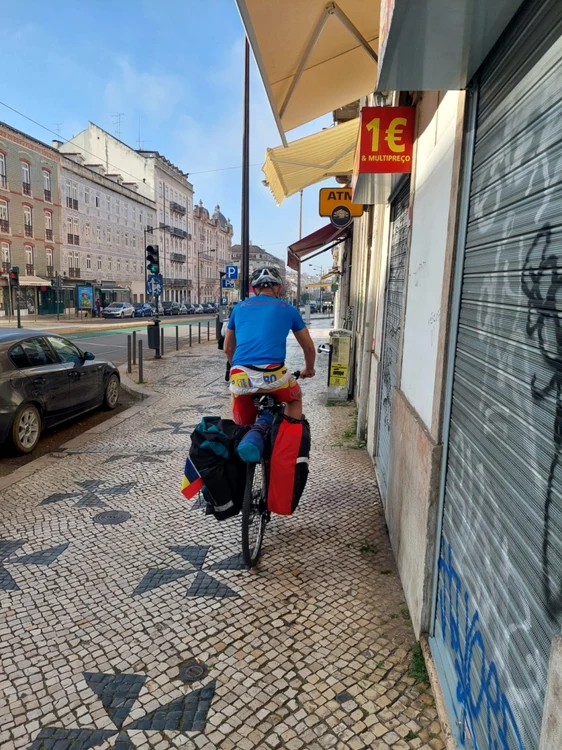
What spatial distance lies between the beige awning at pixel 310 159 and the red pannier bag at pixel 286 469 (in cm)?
548

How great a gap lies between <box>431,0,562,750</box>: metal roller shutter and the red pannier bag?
1.26 metres

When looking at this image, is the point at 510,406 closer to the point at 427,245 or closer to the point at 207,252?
the point at 427,245

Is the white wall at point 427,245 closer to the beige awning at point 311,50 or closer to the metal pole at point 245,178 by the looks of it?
the beige awning at point 311,50

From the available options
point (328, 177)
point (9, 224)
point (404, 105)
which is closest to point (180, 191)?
point (9, 224)

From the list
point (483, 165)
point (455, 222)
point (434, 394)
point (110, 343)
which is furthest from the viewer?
point (110, 343)

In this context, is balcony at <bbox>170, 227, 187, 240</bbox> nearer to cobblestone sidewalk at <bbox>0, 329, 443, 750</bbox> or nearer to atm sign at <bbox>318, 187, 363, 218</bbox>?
atm sign at <bbox>318, 187, 363, 218</bbox>

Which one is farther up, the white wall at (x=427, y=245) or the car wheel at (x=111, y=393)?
the white wall at (x=427, y=245)

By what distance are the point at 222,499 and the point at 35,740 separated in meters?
1.54

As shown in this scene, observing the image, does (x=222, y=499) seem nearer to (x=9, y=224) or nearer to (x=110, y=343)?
(x=110, y=343)

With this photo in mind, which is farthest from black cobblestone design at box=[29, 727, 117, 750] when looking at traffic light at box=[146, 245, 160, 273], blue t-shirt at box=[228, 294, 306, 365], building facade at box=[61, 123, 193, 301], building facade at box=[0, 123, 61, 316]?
building facade at box=[61, 123, 193, 301]

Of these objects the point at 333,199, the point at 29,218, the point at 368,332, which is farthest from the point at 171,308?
the point at 368,332

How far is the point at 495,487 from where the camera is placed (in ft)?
5.49

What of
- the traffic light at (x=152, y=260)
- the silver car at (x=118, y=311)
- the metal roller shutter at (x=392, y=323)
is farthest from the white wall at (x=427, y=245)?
the silver car at (x=118, y=311)

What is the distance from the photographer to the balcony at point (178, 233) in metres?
71.0
